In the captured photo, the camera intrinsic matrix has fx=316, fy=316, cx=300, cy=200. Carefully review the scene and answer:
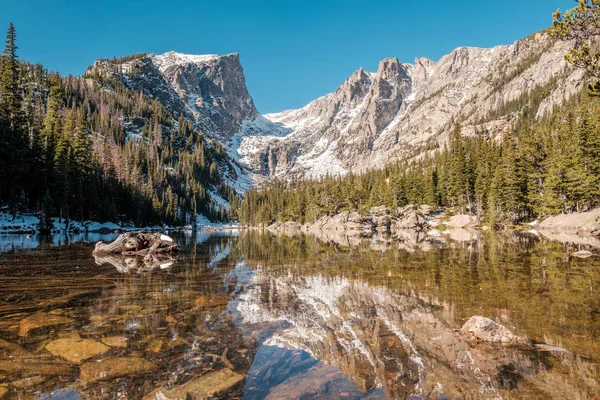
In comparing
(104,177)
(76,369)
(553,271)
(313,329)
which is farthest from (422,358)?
(104,177)

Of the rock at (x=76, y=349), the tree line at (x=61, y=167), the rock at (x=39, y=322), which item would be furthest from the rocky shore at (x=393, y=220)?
the rock at (x=76, y=349)

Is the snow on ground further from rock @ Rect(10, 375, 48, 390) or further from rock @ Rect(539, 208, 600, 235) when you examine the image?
rock @ Rect(539, 208, 600, 235)

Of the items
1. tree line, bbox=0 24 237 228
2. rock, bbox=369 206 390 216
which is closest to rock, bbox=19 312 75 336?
tree line, bbox=0 24 237 228

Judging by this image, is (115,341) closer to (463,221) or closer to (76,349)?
(76,349)

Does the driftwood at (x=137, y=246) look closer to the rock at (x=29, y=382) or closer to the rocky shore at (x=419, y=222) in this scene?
the rock at (x=29, y=382)

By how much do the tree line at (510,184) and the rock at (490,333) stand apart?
54.9 metres

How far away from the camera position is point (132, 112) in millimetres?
196625

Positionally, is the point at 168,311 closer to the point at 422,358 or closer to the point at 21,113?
the point at 422,358

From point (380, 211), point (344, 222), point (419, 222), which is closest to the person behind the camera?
point (419, 222)

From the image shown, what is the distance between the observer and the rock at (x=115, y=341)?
7406 mm

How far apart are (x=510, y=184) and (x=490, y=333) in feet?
226

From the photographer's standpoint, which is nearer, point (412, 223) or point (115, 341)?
point (115, 341)

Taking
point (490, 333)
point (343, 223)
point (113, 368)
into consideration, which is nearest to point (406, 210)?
point (343, 223)

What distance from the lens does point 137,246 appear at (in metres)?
29.8
